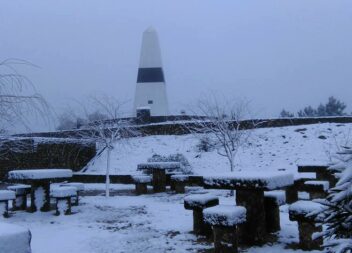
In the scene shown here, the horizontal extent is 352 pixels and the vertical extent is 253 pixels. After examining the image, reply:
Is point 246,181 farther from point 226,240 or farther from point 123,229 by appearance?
point 123,229

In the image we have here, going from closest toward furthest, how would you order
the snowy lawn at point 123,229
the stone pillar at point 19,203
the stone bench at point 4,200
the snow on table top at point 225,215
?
the snow on table top at point 225,215 → the snowy lawn at point 123,229 → the stone bench at point 4,200 → the stone pillar at point 19,203

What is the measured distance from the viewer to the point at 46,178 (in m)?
8.56

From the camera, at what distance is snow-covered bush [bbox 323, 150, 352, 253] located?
2361 mm

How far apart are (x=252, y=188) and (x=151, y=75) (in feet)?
81.6

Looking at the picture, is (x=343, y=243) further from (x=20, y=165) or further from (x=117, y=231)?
(x=20, y=165)

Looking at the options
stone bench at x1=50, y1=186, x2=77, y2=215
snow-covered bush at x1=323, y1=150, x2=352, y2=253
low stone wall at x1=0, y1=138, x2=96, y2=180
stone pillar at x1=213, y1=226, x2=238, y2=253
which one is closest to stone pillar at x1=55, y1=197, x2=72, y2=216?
stone bench at x1=50, y1=186, x2=77, y2=215

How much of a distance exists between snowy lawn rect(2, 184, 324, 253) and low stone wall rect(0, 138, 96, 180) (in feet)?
24.2

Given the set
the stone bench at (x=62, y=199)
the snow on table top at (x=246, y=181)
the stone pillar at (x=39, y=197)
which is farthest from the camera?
the stone pillar at (x=39, y=197)

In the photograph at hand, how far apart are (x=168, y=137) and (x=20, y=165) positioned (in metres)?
8.27

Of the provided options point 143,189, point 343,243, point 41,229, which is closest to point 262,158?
point 143,189

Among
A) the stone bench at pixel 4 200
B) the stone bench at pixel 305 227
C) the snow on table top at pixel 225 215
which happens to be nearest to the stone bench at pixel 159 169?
the stone bench at pixel 4 200

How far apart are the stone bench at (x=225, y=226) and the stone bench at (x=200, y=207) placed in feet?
3.49

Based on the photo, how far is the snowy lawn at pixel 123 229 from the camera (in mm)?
5570

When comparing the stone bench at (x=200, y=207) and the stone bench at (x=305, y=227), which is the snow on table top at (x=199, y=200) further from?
the stone bench at (x=305, y=227)
